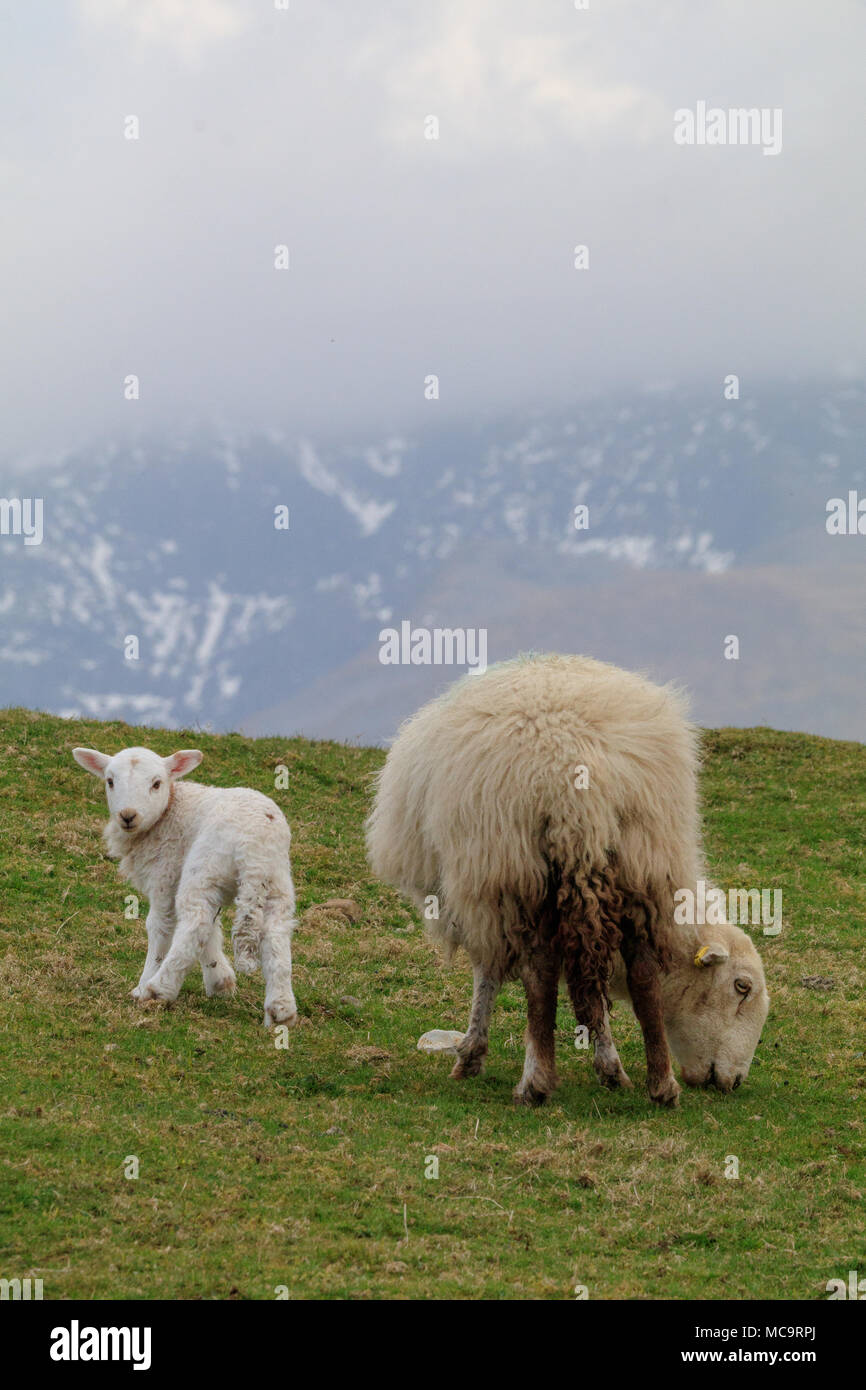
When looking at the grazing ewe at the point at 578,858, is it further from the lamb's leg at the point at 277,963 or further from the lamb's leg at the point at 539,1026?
the lamb's leg at the point at 277,963

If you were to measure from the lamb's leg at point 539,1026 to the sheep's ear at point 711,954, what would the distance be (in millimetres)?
1196

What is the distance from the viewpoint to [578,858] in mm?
8953

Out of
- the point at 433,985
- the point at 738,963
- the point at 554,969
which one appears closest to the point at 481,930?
the point at 554,969

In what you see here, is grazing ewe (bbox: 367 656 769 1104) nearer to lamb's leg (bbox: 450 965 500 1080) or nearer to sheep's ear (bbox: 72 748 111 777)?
lamb's leg (bbox: 450 965 500 1080)

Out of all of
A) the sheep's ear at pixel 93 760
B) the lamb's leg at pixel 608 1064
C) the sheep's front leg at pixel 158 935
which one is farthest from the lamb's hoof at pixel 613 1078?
the sheep's ear at pixel 93 760

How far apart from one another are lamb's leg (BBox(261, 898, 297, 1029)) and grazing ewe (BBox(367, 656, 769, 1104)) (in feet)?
3.98

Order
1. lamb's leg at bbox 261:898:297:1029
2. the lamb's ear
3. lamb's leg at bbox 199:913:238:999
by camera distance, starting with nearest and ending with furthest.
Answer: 1. lamb's leg at bbox 261:898:297:1029
2. lamb's leg at bbox 199:913:238:999
3. the lamb's ear

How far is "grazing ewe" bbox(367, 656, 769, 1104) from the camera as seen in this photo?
8992 mm

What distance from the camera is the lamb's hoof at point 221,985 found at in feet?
36.9

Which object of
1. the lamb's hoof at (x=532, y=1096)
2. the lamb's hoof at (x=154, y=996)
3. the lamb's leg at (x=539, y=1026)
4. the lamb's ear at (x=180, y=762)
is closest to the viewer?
the lamb's leg at (x=539, y=1026)

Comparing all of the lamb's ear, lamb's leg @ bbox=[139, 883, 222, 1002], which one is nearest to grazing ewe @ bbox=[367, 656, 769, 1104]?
lamb's leg @ bbox=[139, 883, 222, 1002]

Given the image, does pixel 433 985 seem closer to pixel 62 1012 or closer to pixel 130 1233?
pixel 62 1012

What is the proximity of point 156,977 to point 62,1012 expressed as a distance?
74cm
